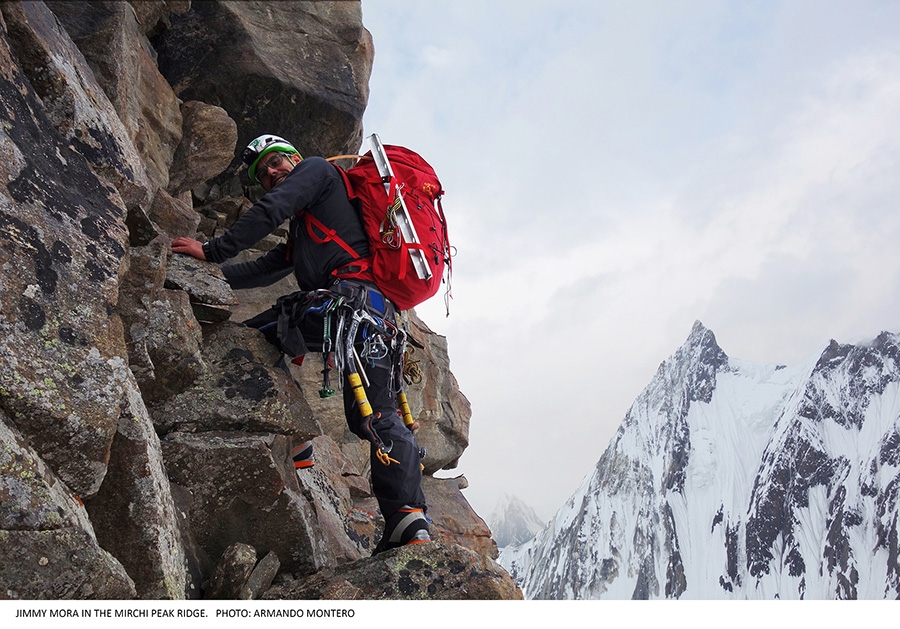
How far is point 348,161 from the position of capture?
559 inches

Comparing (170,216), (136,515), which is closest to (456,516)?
(170,216)

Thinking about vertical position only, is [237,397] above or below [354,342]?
below

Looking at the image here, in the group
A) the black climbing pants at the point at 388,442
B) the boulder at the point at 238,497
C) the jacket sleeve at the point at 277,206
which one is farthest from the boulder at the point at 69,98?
the boulder at the point at 238,497

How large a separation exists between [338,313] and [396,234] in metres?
1.02

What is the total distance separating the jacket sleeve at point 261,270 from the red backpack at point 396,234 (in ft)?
2.65

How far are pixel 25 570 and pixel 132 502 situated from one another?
1174 millimetres

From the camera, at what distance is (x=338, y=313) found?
715cm

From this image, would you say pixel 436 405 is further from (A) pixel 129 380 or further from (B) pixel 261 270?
(A) pixel 129 380

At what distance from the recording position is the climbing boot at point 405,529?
674 cm

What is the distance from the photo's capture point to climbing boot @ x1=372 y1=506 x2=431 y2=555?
6.74m

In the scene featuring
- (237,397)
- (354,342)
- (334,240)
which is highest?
(334,240)

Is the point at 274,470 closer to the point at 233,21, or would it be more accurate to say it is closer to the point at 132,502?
the point at 132,502

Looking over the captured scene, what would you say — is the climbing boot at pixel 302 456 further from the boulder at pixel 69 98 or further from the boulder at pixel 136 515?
the boulder at pixel 69 98
